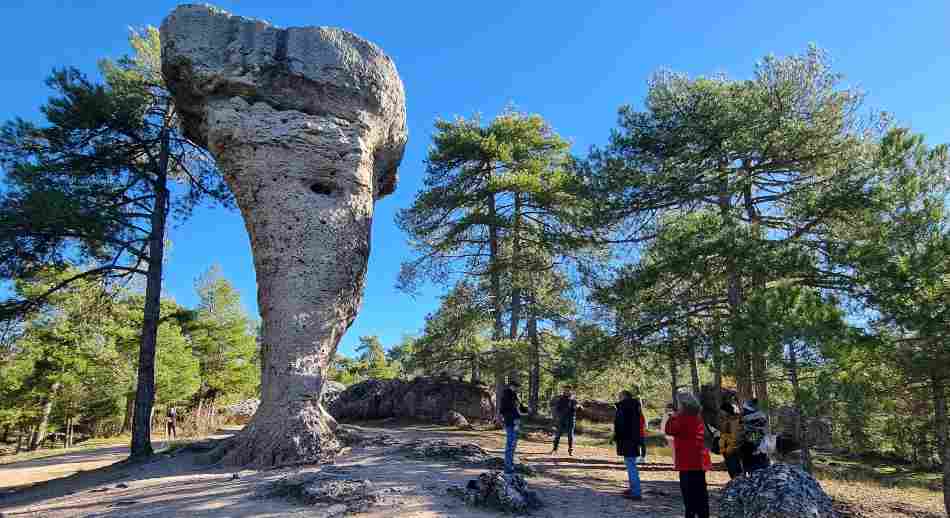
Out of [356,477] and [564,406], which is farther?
[564,406]

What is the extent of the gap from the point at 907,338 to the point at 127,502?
1027 cm

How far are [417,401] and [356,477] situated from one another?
13.3 meters

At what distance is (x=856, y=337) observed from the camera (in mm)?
6977

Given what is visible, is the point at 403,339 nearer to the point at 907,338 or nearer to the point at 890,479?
the point at 890,479

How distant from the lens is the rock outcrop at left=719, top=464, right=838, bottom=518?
15.0 feet

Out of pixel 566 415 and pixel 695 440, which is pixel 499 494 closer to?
pixel 695 440

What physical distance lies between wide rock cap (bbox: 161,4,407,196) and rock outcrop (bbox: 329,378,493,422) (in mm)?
12516

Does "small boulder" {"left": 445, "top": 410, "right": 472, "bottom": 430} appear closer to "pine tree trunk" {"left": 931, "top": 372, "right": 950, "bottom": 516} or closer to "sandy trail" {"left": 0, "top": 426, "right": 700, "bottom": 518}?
"sandy trail" {"left": 0, "top": 426, "right": 700, "bottom": 518}

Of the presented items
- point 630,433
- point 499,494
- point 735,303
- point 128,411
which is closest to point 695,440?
point 630,433

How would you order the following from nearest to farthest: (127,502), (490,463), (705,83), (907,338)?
(127,502) → (907,338) → (490,463) → (705,83)

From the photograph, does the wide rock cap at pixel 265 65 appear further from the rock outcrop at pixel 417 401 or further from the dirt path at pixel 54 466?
the rock outcrop at pixel 417 401

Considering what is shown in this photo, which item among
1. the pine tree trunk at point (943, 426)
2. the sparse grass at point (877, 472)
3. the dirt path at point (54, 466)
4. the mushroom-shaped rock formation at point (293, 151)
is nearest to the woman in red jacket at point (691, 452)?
the pine tree trunk at point (943, 426)

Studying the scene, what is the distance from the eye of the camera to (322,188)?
9836 millimetres

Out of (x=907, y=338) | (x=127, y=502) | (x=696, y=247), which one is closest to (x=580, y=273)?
(x=696, y=247)
